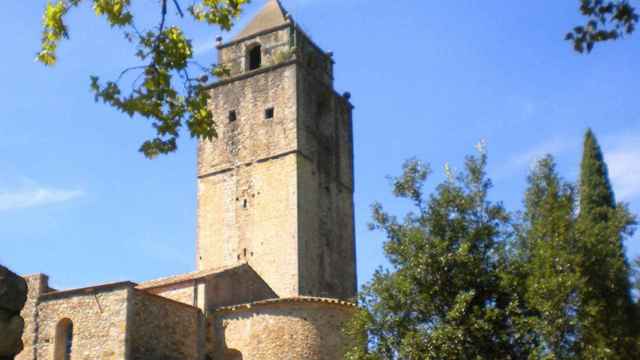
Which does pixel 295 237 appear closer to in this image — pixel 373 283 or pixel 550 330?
pixel 373 283

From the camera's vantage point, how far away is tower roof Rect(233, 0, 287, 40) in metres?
36.8

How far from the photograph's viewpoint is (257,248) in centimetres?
3291

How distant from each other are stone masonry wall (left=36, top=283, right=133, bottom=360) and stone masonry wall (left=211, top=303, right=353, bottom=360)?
3.62 meters

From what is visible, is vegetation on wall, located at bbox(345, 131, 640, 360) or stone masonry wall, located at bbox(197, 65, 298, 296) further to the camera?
stone masonry wall, located at bbox(197, 65, 298, 296)

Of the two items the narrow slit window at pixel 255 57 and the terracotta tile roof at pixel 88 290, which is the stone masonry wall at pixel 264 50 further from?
the terracotta tile roof at pixel 88 290

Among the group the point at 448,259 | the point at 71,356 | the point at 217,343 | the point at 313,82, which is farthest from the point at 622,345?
the point at 313,82

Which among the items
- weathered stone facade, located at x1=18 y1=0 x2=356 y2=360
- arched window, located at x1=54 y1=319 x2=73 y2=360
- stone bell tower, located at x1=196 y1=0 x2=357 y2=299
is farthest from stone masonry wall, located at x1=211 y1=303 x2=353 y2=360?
arched window, located at x1=54 y1=319 x2=73 y2=360

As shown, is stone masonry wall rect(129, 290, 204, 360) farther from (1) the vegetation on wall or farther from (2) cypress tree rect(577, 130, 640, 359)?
(2) cypress tree rect(577, 130, 640, 359)

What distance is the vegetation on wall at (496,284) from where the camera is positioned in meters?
19.2

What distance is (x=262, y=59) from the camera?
36.1 meters

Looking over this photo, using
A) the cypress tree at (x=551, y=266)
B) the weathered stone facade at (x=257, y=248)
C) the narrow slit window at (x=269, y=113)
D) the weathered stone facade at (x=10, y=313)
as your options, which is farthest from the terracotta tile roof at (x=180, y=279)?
the weathered stone facade at (x=10, y=313)

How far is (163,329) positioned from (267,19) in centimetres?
1507

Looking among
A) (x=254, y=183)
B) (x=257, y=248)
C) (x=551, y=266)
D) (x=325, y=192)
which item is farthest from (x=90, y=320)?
(x=551, y=266)

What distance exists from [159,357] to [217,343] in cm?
202
